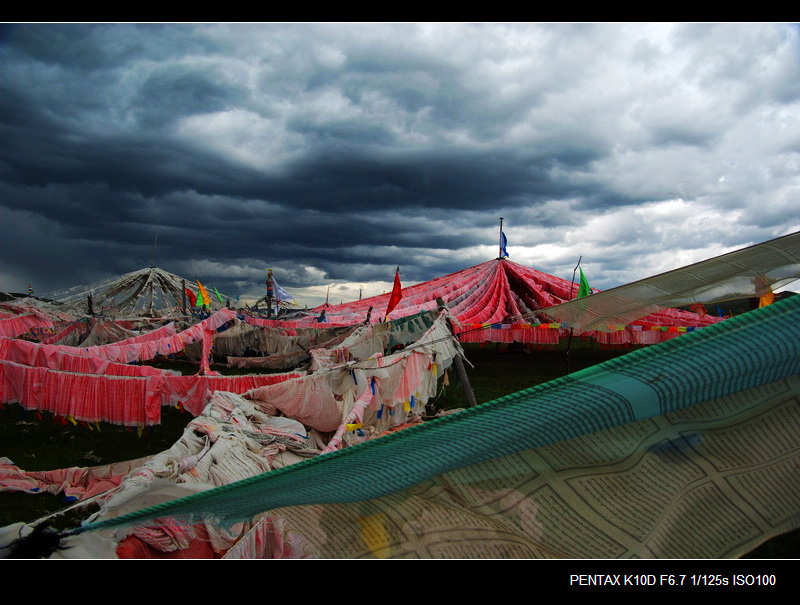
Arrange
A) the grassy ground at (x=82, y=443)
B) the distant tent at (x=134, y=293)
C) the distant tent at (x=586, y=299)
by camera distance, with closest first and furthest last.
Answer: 1. the distant tent at (x=586, y=299)
2. the grassy ground at (x=82, y=443)
3. the distant tent at (x=134, y=293)

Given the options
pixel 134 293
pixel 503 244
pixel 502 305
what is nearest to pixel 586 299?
pixel 502 305

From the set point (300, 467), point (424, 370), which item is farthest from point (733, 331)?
point (424, 370)

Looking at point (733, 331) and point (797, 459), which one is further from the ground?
point (733, 331)

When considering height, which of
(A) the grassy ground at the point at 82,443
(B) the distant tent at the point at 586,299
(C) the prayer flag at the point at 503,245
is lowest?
(A) the grassy ground at the point at 82,443

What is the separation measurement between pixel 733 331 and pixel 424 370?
6.06m

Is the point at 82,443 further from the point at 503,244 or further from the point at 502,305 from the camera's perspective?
the point at 503,244

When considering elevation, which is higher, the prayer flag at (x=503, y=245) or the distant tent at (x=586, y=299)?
the prayer flag at (x=503, y=245)

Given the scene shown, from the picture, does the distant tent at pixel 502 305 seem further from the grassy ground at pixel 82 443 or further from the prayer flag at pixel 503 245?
the grassy ground at pixel 82 443

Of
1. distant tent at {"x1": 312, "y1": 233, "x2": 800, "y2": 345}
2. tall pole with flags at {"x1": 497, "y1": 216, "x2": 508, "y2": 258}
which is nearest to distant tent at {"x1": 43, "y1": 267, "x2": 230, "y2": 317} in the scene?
distant tent at {"x1": 312, "y1": 233, "x2": 800, "y2": 345}

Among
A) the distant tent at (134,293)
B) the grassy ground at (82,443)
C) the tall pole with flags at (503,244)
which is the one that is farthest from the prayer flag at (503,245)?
the distant tent at (134,293)

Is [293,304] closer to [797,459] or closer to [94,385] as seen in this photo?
[94,385]

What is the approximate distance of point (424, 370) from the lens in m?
7.48
